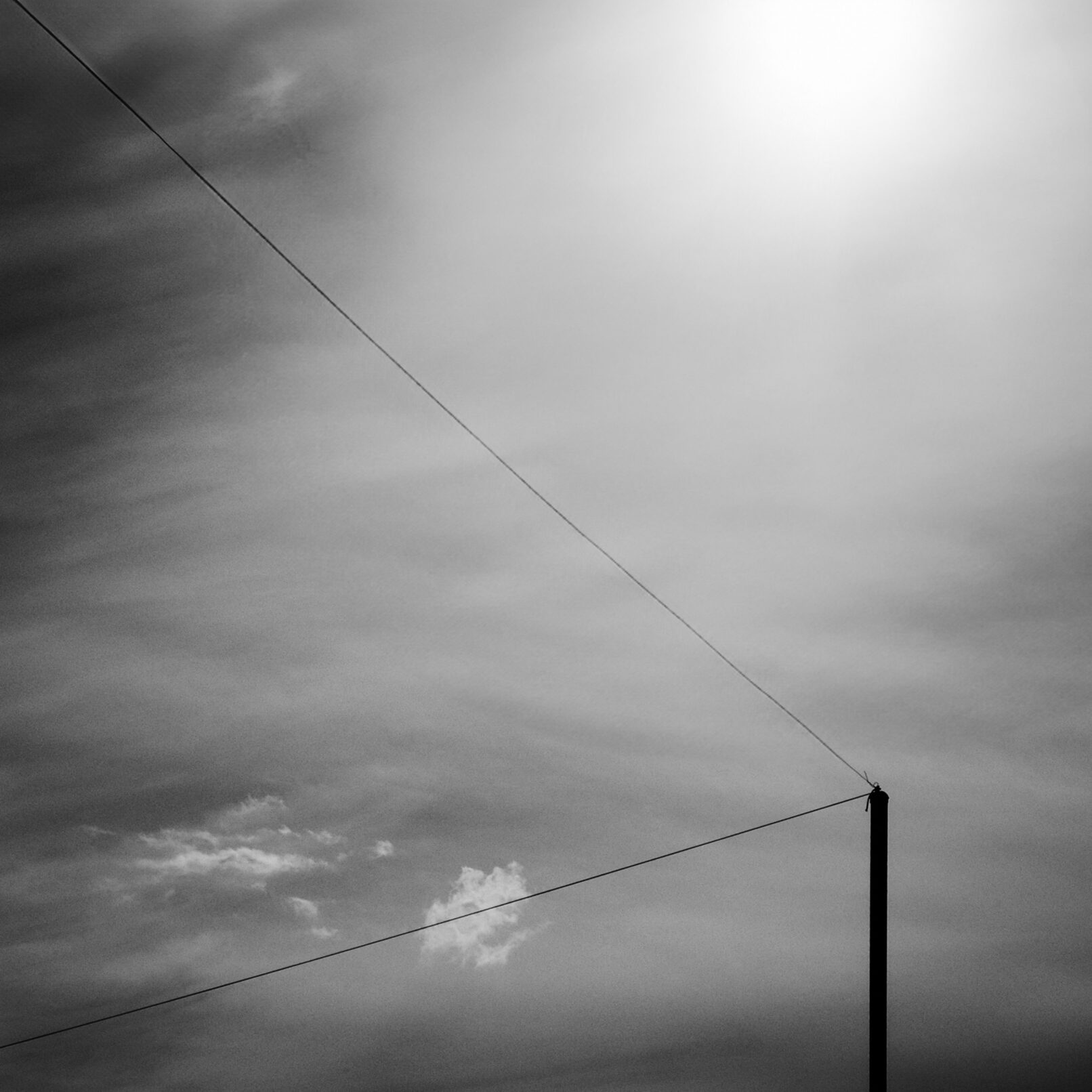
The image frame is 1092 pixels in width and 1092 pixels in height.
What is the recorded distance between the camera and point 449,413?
15539 mm

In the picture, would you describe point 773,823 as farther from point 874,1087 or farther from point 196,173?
point 196,173

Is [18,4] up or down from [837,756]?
up

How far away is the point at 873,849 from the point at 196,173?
1327 cm

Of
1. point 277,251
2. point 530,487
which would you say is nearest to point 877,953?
point 530,487

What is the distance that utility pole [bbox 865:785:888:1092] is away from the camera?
15516 mm

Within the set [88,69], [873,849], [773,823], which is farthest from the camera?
[773,823]

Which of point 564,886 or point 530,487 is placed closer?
point 530,487

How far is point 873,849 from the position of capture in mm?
16750

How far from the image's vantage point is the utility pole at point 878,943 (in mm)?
15516

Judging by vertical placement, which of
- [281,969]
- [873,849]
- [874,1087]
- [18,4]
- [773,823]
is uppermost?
[18,4]

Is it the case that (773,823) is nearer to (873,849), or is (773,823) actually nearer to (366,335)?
(873,849)

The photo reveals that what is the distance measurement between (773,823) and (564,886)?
4242 millimetres

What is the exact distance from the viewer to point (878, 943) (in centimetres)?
1620

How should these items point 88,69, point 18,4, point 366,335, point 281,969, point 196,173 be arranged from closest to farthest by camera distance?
1. point 18,4
2. point 88,69
3. point 196,173
4. point 366,335
5. point 281,969
